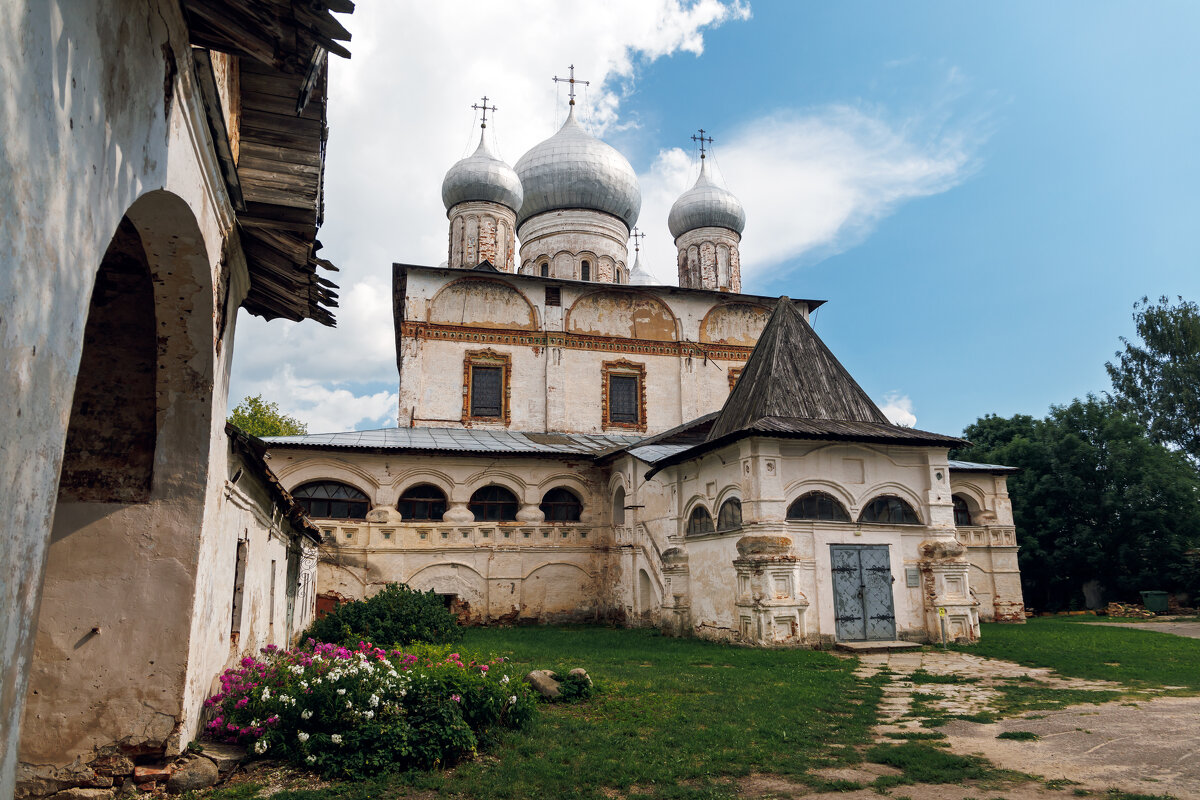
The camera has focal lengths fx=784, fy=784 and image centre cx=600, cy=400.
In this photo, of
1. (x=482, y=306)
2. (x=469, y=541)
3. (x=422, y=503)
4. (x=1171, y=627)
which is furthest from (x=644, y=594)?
(x=1171, y=627)

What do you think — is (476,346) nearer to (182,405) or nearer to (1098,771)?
(182,405)

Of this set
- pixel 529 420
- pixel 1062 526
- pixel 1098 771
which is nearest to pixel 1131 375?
pixel 1062 526

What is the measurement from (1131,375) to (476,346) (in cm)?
2603

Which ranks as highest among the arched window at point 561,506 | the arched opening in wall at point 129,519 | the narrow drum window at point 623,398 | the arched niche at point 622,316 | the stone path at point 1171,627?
the arched niche at point 622,316

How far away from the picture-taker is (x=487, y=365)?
22531mm

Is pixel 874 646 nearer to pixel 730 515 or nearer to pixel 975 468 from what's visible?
pixel 730 515

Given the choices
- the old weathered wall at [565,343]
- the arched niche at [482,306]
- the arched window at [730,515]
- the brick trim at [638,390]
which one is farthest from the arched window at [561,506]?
the arched window at [730,515]

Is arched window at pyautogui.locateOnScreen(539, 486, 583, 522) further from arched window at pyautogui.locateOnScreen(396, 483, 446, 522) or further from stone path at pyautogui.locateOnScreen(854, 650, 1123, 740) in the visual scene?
stone path at pyautogui.locateOnScreen(854, 650, 1123, 740)

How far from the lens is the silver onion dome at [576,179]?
27.4 metres

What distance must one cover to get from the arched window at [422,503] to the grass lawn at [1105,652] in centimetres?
1181

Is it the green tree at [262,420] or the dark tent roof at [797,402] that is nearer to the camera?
the dark tent roof at [797,402]

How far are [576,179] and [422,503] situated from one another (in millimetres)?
13589

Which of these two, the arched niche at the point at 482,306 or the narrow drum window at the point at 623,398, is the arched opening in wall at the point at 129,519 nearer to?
the arched niche at the point at 482,306

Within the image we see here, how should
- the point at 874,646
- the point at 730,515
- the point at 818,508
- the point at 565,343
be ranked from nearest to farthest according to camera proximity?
1. the point at 874,646
2. the point at 818,508
3. the point at 730,515
4. the point at 565,343
